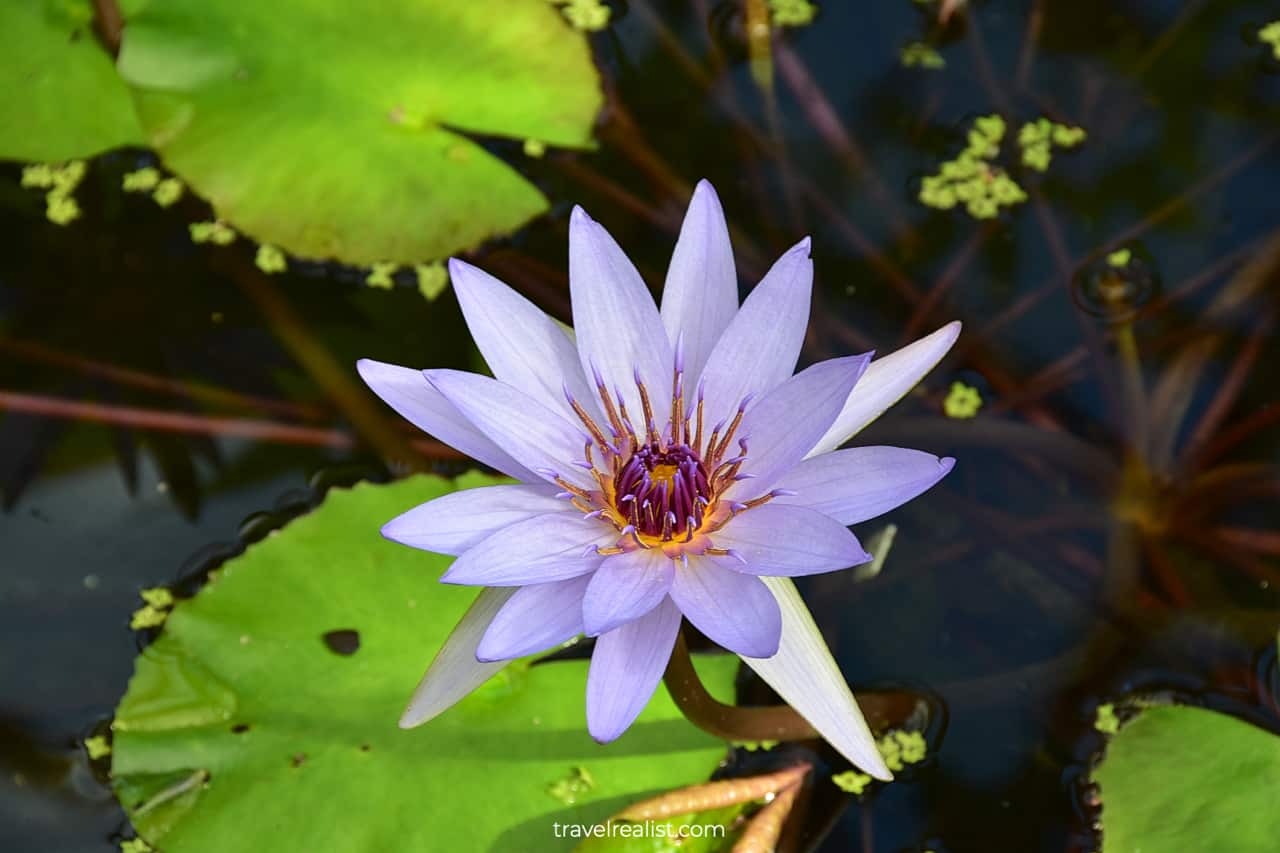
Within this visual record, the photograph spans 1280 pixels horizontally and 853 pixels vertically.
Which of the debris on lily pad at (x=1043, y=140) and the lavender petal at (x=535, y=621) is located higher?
the lavender petal at (x=535, y=621)

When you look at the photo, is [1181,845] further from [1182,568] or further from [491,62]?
[491,62]

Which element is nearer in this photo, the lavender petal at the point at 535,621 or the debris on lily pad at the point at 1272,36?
the lavender petal at the point at 535,621

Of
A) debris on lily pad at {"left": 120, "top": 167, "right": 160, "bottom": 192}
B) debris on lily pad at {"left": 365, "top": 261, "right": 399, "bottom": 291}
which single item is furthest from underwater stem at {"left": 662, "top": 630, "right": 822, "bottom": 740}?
debris on lily pad at {"left": 120, "top": 167, "right": 160, "bottom": 192}

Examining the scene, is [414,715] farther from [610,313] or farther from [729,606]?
[610,313]

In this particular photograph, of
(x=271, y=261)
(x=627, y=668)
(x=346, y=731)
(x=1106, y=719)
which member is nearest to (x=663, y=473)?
(x=627, y=668)

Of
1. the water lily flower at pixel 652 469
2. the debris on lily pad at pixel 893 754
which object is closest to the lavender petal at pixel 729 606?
the water lily flower at pixel 652 469

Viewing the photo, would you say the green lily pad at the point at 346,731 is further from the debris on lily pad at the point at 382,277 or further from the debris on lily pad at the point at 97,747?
the debris on lily pad at the point at 382,277

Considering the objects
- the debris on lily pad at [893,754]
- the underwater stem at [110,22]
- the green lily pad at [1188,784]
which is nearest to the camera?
the green lily pad at [1188,784]
